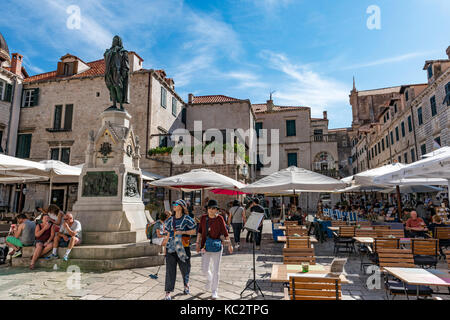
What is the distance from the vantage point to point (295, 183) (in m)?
8.59

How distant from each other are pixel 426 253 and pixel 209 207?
15.6 ft

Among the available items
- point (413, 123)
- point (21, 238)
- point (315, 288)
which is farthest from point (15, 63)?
point (413, 123)

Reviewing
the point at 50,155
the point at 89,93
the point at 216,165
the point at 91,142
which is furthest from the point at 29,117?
the point at 91,142

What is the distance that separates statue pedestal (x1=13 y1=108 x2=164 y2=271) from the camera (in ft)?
20.7

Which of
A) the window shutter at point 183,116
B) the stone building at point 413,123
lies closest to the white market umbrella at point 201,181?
the stone building at point 413,123

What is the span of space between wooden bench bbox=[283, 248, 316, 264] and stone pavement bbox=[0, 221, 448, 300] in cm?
57

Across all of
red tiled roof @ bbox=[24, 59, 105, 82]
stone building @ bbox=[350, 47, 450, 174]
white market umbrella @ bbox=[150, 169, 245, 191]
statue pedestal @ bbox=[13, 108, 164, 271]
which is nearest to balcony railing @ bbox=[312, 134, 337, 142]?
stone building @ bbox=[350, 47, 450, 174]

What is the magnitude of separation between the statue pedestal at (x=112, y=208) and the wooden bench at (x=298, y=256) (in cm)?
306

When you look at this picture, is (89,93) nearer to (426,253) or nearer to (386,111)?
(426,253)

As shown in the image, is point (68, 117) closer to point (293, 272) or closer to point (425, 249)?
point (293, 272)

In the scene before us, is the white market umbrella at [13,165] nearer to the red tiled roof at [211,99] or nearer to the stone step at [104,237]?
the stone step at [104,237]

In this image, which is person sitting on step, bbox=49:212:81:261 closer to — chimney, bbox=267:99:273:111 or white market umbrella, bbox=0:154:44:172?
white market umbrella, bbox=0:154:44:172

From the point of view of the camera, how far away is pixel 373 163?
3494 centimetres

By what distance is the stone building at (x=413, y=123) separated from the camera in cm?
1780
